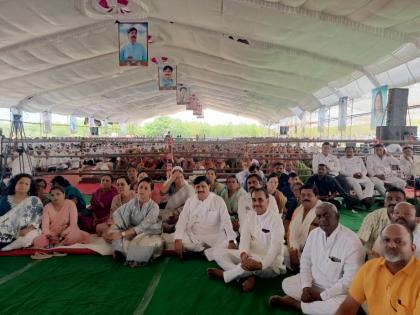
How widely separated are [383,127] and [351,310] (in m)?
9.85

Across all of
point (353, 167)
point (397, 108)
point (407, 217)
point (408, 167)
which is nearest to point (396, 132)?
point (397, 108)

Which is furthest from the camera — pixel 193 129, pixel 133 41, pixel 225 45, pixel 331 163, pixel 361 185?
pixel 193 129

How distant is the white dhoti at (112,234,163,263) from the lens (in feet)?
13.5

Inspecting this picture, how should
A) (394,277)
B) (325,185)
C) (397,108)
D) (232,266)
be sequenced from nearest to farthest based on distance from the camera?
(394,277)
(232,266)
(325,185)
(397,108)

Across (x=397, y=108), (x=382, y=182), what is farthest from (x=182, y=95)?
(x=382, y=182)

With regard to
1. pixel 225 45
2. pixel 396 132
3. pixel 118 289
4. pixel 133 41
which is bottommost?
pixel 118 289

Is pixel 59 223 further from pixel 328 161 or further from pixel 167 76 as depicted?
pixel 167 76

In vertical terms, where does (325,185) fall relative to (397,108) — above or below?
below

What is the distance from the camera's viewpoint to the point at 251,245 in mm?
3826

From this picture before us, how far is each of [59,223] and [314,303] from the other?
3.25m

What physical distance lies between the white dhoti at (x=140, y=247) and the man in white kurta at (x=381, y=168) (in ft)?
17.7

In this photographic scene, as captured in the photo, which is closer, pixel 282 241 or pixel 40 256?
pixel 282 241

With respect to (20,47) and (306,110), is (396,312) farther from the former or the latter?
(306,110)

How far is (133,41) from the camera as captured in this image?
9.66 m
